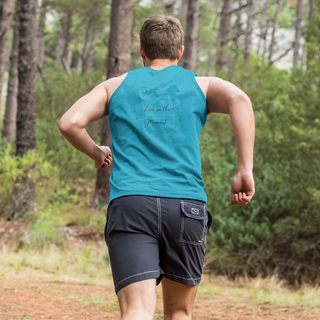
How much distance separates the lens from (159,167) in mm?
1867

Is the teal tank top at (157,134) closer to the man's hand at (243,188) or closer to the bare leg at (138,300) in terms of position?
the man's hand at (243,188)

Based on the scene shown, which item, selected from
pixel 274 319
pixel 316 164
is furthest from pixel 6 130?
pixel 274 319

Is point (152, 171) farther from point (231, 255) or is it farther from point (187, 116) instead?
point (231, 255)

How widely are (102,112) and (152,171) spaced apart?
17.4 inches

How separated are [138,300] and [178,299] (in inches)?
12.4

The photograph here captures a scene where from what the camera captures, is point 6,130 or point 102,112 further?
point 6,130

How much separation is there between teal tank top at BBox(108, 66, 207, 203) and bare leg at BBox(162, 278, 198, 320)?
440 mm

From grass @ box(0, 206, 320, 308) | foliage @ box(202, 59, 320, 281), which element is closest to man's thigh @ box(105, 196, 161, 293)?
grass @ box(0, 206, 320, 308)

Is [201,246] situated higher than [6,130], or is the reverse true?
[6,130]

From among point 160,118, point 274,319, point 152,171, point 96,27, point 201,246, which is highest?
point 96,27

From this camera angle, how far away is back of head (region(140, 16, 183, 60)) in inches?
80.8

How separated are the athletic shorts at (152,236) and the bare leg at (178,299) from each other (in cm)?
8

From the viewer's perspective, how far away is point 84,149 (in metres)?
2.14

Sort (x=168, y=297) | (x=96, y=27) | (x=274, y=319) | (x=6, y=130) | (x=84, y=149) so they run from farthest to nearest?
(x=96, y=27) < (x=6, y=130) < (x=274, y=319) < (x=84, y=149) < (x=168, y=297)
